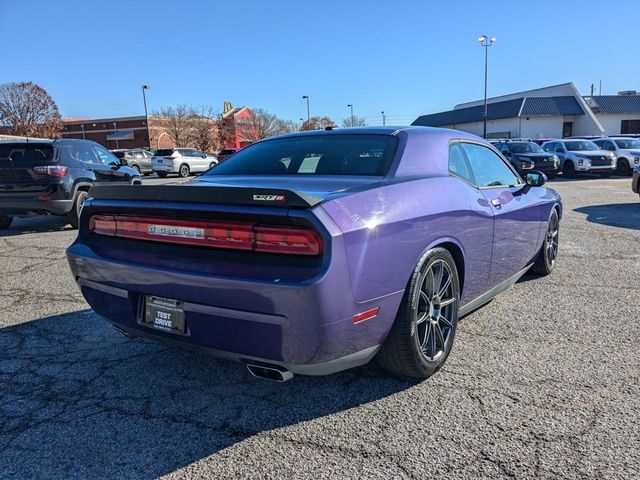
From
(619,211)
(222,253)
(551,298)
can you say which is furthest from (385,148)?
(619,211)

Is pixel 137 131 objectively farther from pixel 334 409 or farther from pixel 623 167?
pixel 334 409

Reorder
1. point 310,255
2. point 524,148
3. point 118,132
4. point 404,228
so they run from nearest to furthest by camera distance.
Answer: point 310,255, point 404,228, point 524,148, point 118,132

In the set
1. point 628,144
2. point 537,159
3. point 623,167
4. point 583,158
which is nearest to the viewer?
point 583,158

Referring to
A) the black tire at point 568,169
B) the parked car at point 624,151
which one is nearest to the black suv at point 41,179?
the black tire at point 568,169

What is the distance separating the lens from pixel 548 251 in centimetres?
517

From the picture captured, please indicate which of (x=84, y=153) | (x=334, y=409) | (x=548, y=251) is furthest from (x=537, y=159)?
(x=334, y=409)

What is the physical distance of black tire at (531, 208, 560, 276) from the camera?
16.5 ft

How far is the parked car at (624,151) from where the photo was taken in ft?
67.1

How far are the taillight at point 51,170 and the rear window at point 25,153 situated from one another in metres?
0.14

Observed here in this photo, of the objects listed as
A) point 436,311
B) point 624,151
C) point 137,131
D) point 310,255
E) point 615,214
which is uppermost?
point 137,131

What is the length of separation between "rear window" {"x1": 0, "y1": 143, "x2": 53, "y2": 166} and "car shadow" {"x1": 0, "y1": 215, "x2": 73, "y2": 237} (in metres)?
1.30

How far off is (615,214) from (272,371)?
9606 millimetres

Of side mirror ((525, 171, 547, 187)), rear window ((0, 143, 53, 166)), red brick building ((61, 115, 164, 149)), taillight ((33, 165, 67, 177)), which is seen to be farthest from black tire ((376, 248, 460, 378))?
red brick building ((61, 115, 164, 149))

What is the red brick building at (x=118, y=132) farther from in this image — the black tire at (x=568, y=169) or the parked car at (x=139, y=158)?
the black tire at (x=568, y=169)
